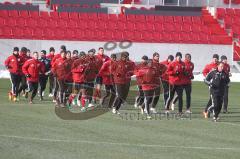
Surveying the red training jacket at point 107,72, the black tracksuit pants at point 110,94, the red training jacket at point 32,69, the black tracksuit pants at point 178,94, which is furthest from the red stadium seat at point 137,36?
the black tracksuit pants at point 178,94

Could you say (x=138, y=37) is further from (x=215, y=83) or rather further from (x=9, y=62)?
(x=215, y=83)

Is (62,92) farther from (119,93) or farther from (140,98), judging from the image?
(119,93)

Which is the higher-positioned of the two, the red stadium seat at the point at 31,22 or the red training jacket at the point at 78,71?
the red stadium seat at the point at 31,22

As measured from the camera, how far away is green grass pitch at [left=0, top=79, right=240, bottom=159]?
16.8 m

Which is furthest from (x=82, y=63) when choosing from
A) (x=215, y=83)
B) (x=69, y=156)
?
(x=69, y=156)

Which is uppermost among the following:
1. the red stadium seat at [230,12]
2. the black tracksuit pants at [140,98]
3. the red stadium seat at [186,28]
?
the red stadium seat at [230,12]

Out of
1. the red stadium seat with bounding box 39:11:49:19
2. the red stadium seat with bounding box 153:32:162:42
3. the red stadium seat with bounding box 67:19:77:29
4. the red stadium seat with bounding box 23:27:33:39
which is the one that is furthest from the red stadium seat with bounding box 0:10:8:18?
the red stadium seat with bounding box 153:32:162:42

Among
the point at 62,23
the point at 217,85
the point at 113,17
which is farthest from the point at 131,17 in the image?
the point at 217,85

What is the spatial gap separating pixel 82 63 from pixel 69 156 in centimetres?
1365

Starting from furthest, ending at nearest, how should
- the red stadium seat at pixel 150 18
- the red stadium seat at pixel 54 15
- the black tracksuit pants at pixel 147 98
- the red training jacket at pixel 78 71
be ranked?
the red stadium seat at pixel 150 18 → the red stadium seat at pixel 54 15 → the red training jacket at pixel 78 71 → the black tracksuit pants at pixel 147 98

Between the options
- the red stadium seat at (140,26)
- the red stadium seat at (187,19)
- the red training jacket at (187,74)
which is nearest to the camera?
the red training jacket at (187,74)

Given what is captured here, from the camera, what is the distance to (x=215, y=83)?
82.4 feet

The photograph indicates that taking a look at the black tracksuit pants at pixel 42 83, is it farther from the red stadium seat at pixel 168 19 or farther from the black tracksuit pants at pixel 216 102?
the red stadium seat at pixel 168 19

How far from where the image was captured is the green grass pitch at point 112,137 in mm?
16750
